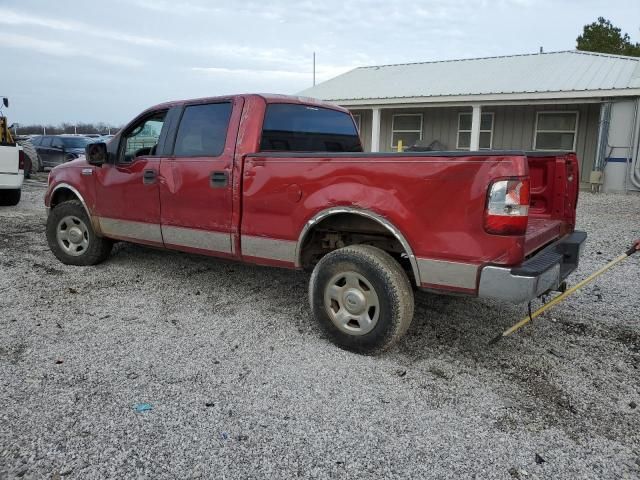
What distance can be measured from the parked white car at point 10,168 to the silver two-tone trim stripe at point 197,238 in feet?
21.3

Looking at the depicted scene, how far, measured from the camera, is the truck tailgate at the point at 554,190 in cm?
412

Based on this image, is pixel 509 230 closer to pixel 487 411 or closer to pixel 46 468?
pixel 487 411

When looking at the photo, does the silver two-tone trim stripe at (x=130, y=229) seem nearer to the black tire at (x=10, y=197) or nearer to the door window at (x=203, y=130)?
the door window at (x=203, y=130)

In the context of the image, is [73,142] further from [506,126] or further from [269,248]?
[269,248]

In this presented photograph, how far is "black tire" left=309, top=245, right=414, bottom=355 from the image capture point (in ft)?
11.5

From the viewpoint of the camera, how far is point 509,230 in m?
3.05

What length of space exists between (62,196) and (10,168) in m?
4.73

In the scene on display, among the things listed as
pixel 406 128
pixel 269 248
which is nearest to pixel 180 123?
pixel 269 248

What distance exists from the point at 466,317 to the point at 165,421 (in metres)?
2.75

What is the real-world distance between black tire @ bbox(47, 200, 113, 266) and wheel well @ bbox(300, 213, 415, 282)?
9.35 ft

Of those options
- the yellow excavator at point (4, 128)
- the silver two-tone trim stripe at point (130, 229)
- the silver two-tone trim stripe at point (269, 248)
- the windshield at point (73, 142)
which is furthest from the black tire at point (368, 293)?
the windshield at point (73, 142)

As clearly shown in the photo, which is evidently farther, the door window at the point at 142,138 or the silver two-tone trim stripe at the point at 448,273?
the door window at the point at 142,138

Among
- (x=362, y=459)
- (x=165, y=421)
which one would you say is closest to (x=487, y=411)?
(x=362, y=459)

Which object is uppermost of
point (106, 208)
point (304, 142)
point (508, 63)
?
point (508, 63)
